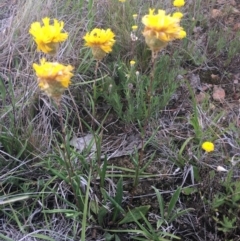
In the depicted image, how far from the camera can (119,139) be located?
63.1 inches

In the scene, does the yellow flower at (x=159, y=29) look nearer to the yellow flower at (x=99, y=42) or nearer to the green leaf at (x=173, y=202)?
the yellow flower at (x=99, y=42)

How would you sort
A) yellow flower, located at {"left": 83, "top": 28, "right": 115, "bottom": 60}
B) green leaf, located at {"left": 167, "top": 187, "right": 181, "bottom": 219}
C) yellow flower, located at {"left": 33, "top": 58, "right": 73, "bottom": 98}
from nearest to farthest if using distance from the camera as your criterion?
yellow flower, located at {"left": 33, "top": 58, "right": 73, "bottom": 98}
yellow flower, located at {"left": 83, "top": 28, "right": 115, "bottom": 60}
green leaf, located at {"left": 167, "top": 187, "right": 181, "bottom": 219}

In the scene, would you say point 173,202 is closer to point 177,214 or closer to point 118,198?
point 177,214

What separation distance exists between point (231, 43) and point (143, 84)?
541 millimetres

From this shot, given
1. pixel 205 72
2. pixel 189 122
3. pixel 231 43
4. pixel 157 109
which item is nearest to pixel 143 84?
pixel 157 109

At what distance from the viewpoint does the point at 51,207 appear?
1390mm

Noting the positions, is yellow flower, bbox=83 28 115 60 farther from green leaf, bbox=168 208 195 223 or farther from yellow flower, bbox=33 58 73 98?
green leaf, bbox=168 208 195 223

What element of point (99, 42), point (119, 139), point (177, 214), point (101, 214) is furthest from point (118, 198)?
point (99, 42)

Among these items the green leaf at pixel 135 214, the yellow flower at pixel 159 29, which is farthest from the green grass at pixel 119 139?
the yellow flower at pixel 159 29

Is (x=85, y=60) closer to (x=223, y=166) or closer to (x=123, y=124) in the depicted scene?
(x=123, y=124)

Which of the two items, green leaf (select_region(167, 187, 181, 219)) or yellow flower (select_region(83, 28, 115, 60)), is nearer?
yellow flower (select_region(83, 28, 115, 60))

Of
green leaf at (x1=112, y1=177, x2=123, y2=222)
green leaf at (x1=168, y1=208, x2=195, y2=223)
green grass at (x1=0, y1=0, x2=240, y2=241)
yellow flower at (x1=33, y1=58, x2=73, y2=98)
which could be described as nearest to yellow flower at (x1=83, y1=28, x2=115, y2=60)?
green grass at (x1=0, y1=0, x2=240, y2=241)

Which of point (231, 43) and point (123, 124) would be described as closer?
point (123, 124)

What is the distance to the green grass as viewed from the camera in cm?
131
